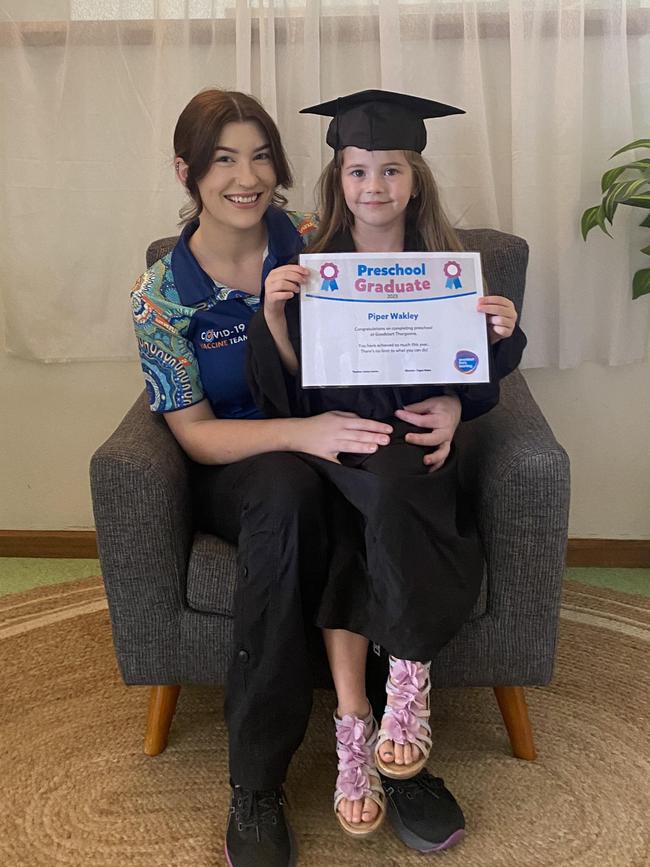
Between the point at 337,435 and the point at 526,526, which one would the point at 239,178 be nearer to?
the point at 337,435

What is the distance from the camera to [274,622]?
142 centimetres

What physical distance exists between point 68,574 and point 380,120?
138 cm

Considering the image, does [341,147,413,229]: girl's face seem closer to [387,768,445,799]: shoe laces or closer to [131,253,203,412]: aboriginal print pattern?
[131,253,203,412]: aboriginal print pattern

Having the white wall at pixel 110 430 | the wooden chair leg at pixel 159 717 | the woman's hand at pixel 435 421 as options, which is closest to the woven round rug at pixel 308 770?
the wooden chair leg at pixel 159 717

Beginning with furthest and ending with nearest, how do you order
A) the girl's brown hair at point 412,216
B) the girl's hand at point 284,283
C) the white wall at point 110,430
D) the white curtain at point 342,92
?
1. the white wall at point 110,430
2. the white curtain at point 342,92
3. the girl's brown hair at point 412,216
4. the girl's hand at point 284,283

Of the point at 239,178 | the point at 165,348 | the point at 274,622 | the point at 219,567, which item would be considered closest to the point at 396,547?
the point at 274,622

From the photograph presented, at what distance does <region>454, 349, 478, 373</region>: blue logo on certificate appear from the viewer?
1517mm

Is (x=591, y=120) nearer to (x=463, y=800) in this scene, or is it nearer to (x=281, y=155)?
(x=281, y=155)

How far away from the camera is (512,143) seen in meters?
2.02

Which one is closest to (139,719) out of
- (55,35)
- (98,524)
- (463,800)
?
(98,524)

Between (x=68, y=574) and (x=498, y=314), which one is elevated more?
(x=498, y=314)

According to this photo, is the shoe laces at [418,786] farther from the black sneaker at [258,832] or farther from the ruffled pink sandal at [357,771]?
the black sneaker at [258,832]

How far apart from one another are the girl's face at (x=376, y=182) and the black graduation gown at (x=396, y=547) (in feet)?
0.79

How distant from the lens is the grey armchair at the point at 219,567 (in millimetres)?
1496
